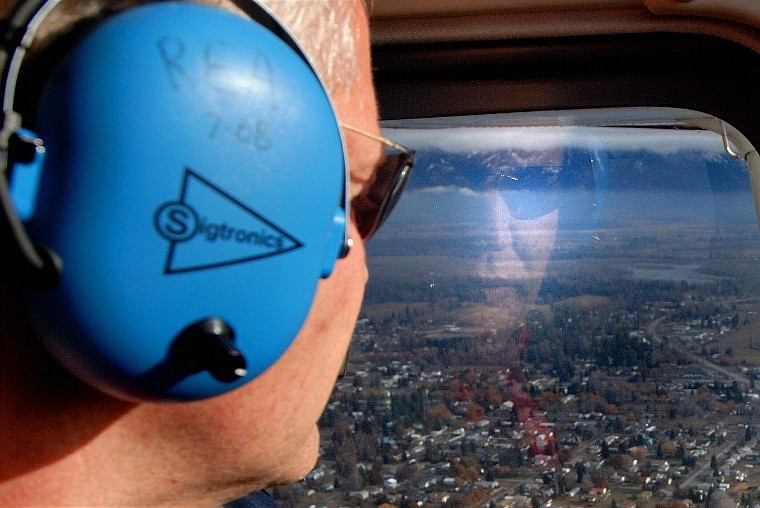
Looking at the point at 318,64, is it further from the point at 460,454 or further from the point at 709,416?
the point at 709,416

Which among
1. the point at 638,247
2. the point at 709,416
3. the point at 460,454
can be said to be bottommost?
the point at 460,454

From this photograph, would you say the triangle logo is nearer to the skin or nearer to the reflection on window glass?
the skin

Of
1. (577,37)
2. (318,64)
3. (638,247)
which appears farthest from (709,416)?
(318,64)

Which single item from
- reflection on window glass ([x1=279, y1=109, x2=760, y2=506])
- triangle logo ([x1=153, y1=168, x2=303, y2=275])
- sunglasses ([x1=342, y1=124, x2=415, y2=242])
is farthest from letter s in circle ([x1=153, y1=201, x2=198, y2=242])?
reflection on window glass ([x1=279, y1=109, x2=760, y2=506])

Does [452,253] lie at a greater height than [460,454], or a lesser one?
greater

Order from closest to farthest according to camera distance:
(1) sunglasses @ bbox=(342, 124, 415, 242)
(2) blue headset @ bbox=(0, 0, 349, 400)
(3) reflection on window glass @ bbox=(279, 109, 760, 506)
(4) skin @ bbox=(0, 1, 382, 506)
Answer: (2) blue headset @ bbox=(0, 0, 349, 400)
(4) skin @ bbox=(0, 1, 382, 506)
(1) sunglasses @ bbox=(342, 124, 415, 242)
(3) reflection on window glass @ bbox=(279, 109, 760, 506)

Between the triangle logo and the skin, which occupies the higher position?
the triangle logo
